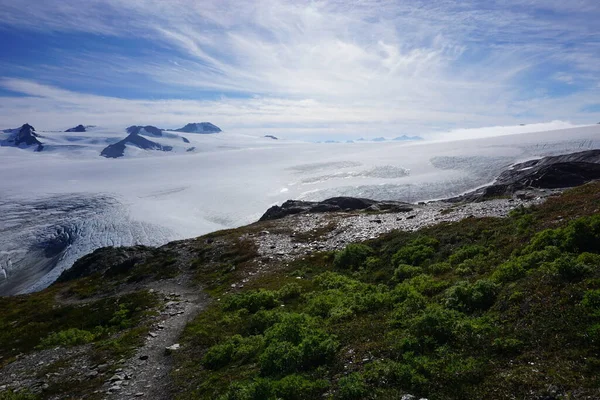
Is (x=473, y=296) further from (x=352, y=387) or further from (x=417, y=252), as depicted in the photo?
(x=417, y=252)

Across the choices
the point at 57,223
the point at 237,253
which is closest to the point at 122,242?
the point at 57,223

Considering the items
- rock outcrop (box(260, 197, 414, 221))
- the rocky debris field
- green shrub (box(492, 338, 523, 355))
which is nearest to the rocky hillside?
green shrub (box(492, 338, 523, 355))

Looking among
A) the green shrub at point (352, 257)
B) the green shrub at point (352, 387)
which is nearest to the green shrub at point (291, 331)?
the green shrub at point (352, 387)

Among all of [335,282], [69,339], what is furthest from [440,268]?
[69,339]

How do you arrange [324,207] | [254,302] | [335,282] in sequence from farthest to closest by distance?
[324,207], [335,282], [254,302]

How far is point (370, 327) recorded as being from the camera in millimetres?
14578

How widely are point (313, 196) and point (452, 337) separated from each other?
592 feet

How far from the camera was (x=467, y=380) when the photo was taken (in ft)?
31.1

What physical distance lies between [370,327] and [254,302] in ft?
36.4

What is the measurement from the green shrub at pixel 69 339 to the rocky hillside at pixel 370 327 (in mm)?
118

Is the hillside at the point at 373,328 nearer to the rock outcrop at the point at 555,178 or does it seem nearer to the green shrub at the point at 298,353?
the green shrub at the point at 298,353

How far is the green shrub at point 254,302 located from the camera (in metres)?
23.5

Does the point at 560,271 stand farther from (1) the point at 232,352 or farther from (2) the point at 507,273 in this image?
(1) the point at 232,352

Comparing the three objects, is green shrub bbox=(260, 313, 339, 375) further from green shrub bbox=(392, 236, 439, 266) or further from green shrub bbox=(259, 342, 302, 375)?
green shrub bbox=(392, 236, 439, 266)
